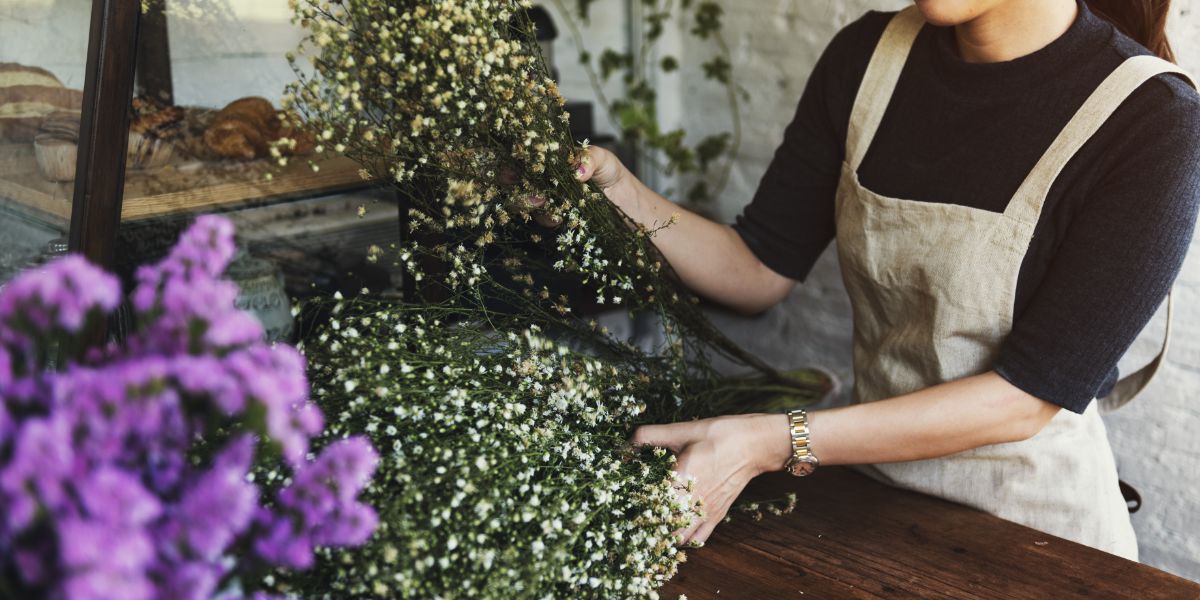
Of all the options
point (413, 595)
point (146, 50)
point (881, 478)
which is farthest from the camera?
point (881, 478)

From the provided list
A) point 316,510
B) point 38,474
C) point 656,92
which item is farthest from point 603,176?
point 656,92

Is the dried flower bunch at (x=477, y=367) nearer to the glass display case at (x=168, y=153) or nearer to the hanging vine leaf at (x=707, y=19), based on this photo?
the glass display case at (x=168, y=153)

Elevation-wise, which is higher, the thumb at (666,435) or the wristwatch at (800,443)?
the thumb at (666,435)

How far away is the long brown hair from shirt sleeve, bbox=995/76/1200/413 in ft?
0.71

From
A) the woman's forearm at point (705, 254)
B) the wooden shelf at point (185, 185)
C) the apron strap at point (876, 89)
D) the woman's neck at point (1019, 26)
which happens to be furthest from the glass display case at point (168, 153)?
the woman's neck at point (1019, 26)

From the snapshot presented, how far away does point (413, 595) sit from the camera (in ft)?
2.74

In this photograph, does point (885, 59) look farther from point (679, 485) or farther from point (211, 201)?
point (211, 201)

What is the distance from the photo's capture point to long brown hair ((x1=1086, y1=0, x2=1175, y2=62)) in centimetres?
139

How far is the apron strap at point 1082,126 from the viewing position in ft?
4.06

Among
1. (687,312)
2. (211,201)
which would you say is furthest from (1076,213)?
(211,201)

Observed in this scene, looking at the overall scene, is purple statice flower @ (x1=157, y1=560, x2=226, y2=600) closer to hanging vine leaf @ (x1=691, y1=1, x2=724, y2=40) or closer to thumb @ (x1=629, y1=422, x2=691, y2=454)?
thumb @ (x1=629, y1=422, x2=691, y2=454)

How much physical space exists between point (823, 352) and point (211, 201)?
161 centimetres

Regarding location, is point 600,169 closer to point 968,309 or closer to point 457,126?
point 457,126

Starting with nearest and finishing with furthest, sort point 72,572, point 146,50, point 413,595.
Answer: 1. point 72,572
2. point 413,595
3. point 146,50
